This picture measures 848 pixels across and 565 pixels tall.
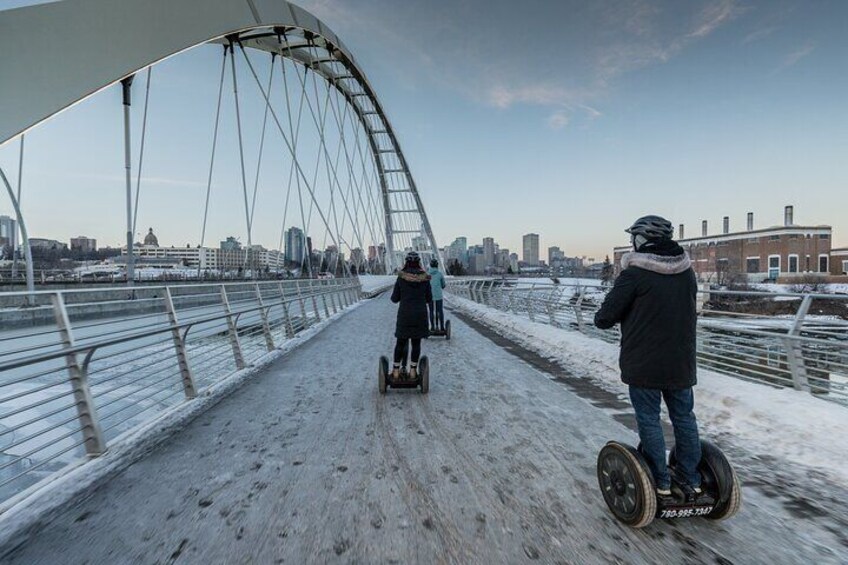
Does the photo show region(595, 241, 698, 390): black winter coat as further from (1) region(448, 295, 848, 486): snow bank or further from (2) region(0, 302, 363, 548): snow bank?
(2) region(0, 302, 363, 548): snow bank

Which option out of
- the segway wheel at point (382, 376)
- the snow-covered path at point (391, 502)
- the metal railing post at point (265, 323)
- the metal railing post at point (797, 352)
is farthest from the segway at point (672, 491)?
the metal railing post at point (265, 323)

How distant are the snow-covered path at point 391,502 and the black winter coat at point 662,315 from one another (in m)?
0.96

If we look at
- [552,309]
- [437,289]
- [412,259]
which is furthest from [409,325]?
[552,309]

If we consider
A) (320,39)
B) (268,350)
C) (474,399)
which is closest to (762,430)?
(474,399)

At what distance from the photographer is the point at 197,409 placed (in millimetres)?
4949

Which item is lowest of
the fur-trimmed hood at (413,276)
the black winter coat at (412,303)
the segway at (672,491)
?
the segway at (672,491)

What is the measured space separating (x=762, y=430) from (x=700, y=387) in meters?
1.05

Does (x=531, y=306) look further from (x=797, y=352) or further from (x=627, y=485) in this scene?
(x=627, y=485)

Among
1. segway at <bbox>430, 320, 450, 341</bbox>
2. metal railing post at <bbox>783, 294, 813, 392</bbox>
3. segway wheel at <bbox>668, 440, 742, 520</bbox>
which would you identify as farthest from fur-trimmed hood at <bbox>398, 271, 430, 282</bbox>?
segway at <bbox>430, 320, 450, 341</bbox>

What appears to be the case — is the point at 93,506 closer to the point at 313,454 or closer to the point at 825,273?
the point at 313,454

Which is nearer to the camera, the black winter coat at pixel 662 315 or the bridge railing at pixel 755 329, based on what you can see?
the black winter coat at pixel 662 315

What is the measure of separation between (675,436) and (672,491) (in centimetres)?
33

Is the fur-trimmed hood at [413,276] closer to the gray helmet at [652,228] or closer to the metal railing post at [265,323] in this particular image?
the gray helmet at [652,228]

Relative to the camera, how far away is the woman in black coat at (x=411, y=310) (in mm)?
5641
